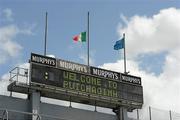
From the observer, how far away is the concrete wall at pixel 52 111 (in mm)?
37959

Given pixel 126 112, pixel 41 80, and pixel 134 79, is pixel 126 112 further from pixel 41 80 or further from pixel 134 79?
pixel 41 80

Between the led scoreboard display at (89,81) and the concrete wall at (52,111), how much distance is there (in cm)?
126

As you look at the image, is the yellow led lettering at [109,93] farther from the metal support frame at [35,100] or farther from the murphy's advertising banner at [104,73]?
the metal support frame at [35,100]

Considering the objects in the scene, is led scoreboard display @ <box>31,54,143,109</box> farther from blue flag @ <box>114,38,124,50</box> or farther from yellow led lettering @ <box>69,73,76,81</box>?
blue flag @ <box>114,38,124,50</box>

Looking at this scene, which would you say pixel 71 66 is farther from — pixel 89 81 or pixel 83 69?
pixel 89 81

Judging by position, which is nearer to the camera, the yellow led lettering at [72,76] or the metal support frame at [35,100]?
the metal support frame at [35,100]

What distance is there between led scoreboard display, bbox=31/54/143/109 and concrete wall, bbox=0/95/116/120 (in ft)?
4.13

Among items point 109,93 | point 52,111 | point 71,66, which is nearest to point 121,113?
point 109,93

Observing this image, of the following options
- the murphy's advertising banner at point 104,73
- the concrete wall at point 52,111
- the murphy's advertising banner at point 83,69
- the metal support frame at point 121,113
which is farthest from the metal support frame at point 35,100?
the metal support frame at point 121,113

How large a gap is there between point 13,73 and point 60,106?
16.0 ft

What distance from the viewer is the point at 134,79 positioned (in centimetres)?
4350

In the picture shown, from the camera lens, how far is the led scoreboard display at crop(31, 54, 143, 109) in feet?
125

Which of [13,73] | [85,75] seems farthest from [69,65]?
[13,73]

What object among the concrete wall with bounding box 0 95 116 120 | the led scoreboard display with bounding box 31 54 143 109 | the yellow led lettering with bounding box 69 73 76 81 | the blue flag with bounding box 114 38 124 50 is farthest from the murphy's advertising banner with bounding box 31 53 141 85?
the blue flag with bounding box 114 38 124 50
